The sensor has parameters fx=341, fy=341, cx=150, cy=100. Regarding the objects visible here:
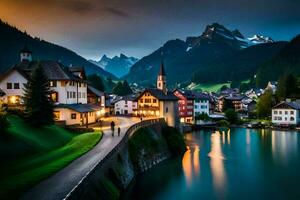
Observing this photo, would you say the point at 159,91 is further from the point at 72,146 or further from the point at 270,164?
the point at 72,146

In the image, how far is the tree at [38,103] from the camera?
4631 centimetres

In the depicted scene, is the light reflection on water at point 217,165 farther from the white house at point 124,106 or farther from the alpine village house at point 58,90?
the white house at point 124,106

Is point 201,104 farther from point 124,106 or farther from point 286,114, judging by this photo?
point 124,106

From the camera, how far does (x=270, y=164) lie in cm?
5806

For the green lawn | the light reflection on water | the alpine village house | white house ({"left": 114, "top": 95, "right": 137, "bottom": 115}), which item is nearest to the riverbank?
the green lawn

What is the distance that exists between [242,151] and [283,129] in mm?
49497

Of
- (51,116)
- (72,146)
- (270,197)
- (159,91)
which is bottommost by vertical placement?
(270,197)

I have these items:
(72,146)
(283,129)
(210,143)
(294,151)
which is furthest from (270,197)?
(283,129)

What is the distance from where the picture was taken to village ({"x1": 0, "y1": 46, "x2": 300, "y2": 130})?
59625 millimetres

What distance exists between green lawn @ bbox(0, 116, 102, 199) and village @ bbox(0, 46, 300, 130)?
20.1 ft

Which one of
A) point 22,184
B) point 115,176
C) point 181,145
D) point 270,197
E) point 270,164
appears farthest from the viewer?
point 181,145

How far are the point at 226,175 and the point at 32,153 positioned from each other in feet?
90.6

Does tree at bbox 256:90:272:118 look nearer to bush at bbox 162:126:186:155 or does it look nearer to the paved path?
bush at bbox 162:126:186:155

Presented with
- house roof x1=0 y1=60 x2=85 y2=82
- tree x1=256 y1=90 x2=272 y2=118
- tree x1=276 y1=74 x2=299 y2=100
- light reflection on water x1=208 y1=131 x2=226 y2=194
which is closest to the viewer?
light reflection on water x1=208 y1=131 x2=226 y2=194
